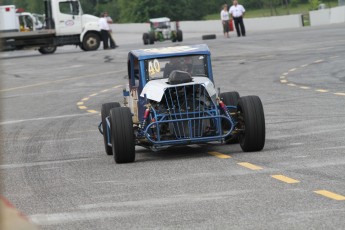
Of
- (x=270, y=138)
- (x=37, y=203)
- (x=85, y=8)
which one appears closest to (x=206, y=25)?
(x=85, y=8)

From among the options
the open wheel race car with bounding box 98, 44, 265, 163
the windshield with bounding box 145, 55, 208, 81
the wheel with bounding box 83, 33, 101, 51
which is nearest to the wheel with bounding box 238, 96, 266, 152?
the open wheel race car with bounding box 98, 44, 265, 163

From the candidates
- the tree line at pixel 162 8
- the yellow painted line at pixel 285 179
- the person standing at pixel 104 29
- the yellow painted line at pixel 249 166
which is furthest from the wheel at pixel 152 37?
the tree line at pixel 162 8

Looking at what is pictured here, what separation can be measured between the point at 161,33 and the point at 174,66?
42.5 metres

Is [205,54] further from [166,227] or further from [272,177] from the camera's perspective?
[166,227]

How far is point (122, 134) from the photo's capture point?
455 inches

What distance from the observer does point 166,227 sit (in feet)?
23.3

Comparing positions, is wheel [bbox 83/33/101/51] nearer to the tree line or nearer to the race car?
the race car

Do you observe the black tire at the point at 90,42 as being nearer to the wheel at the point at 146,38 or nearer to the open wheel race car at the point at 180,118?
the wheel at the point at 146,38

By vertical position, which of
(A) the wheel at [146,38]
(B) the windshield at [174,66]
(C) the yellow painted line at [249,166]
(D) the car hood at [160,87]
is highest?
(A) the wheel at [146,38]

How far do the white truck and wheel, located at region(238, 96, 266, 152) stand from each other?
40263 mm

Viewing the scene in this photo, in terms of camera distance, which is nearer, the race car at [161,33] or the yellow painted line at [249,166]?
the yellow painted line at [249,166]

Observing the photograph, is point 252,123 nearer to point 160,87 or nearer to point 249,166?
point 249,166

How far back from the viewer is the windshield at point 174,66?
12938mm

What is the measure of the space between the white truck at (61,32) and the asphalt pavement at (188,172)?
27.4 m
